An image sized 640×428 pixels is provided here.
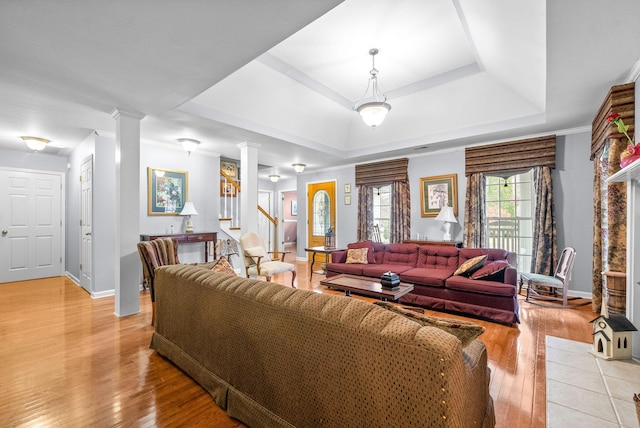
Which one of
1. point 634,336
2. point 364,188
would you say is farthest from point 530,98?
point 364,188

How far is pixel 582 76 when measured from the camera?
2871 mm

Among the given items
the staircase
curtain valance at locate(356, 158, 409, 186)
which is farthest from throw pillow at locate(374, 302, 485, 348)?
the staircase

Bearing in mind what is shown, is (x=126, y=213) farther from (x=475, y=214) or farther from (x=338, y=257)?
(x=475, y=214)

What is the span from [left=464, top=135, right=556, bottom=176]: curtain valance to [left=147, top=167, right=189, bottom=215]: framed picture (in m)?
5.33

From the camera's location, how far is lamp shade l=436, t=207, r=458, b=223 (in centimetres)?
518

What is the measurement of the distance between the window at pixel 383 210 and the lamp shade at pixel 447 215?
4.79ft

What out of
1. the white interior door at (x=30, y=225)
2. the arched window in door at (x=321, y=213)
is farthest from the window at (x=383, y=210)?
the white interior door at (x=30, y=225)

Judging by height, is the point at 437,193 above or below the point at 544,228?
above

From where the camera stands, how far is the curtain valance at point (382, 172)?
616 cm

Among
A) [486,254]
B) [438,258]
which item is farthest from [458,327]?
[438,258]

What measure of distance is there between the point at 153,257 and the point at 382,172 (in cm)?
479

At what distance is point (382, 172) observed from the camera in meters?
6.47

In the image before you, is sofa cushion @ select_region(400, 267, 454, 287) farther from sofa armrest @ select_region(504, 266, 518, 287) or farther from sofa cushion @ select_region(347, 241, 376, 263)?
sofa cushion @ select_region(347, 241, 376, 263)

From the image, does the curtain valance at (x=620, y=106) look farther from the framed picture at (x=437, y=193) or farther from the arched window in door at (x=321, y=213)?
the arched window in door at (x=321, y=213)
